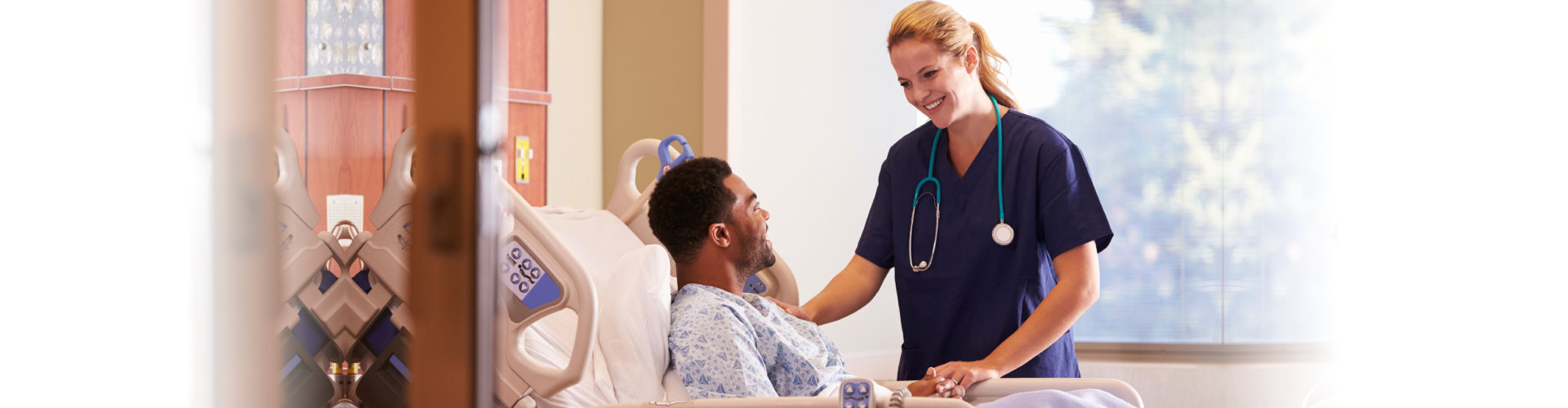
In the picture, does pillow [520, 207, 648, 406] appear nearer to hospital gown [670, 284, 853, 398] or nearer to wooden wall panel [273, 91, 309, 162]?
hospital gown [670, 284, 853, 398]

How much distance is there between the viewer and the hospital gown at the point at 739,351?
131 centimetres

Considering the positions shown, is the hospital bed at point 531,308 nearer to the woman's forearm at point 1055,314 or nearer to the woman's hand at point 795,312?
the woman's forearm at point 1055,314

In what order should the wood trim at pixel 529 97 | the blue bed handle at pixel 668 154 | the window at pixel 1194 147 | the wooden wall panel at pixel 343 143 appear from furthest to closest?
the window at pixel 1194 147, the wood trim at pixel 529 97, the blue bed handle at pixel 668 154, the wooden wall panel at pixel 343 143

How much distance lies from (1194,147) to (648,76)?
5.95ft

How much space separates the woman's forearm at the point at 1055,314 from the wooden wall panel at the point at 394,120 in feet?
3.25

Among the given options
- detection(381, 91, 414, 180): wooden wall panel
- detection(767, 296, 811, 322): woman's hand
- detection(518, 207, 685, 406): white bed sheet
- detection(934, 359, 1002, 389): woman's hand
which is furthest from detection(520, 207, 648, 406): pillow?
detection(381, 91, 414, 180): wooden wall panel

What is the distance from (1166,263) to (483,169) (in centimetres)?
314

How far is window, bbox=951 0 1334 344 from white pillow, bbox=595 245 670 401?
2282 mm

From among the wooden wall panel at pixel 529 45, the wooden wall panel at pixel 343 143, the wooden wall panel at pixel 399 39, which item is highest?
the wooden wall panel at pixel 529 45

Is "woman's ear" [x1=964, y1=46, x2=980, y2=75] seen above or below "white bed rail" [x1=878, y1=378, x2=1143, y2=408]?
above

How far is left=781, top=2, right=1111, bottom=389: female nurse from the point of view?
158 cm

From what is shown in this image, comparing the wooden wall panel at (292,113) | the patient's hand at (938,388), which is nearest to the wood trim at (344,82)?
the wooden wall panel at (292,113)

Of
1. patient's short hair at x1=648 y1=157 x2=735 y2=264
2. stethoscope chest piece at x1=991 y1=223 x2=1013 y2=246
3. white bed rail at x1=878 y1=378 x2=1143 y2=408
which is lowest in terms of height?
white bed rail at x1=878 y1=378 x2=1143 y2=408

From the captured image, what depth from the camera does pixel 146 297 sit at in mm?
715
